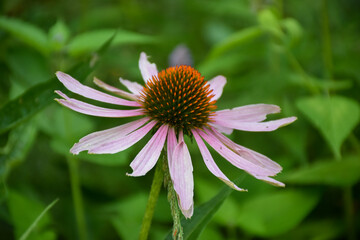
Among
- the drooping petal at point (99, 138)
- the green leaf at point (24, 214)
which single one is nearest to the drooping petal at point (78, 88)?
the drooping petal at point (99, 138)

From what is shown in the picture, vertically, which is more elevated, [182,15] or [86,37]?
[182,15]

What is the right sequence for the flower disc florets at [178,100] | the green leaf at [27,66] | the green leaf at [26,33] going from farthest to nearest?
1. the green leaf at [27,66]
2. the green leaf at [26,33]
3. the flower disc florets at [178,100]

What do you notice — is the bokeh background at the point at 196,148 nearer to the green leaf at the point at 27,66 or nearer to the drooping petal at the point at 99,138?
the green leaf at the point at 27,66

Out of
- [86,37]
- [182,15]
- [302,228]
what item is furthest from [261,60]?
[86,37]

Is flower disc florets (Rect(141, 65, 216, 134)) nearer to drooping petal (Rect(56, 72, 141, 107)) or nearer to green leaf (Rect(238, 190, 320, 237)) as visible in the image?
drooping petal (Rect(56, 72, 141, 107))

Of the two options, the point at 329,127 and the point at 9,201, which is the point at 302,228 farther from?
Result: the point at 9,201

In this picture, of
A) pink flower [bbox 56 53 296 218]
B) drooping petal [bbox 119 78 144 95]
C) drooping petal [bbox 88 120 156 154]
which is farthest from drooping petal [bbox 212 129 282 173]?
drooping petal [bbox 119 78 144 95]
